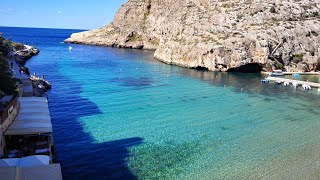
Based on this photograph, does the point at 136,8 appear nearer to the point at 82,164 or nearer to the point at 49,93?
the point at 49,93

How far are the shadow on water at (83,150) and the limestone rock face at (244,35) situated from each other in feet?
161

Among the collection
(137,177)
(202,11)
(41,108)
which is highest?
(202,11)

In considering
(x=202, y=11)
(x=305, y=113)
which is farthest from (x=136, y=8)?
(x=305, y=113)

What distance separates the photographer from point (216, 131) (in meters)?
37.3

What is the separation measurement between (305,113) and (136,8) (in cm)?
14277

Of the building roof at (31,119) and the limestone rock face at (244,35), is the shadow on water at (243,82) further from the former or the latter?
the building roof at (31,119)

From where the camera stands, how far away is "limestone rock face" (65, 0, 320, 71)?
8525 cm

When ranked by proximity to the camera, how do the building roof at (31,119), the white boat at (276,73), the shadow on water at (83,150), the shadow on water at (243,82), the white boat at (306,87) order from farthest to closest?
the white boat at (276,73), the white boat at (306,87), the shadow on water at (243,82), the building roof at (31,119), the shadow on water at (83,150)

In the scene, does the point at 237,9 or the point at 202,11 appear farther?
the point at 202,11

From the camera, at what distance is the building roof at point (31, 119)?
93.8 ft

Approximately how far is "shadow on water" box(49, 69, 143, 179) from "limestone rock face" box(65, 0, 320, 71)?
161 ft

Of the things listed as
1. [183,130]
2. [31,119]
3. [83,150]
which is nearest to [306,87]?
[183,130]

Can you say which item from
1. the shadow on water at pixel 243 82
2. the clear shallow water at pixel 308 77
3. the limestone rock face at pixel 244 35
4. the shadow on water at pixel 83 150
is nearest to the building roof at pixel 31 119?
the shadow on water at pixel 83 150

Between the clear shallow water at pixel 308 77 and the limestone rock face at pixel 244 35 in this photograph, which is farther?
the limestone rock face at pixel 244 35
